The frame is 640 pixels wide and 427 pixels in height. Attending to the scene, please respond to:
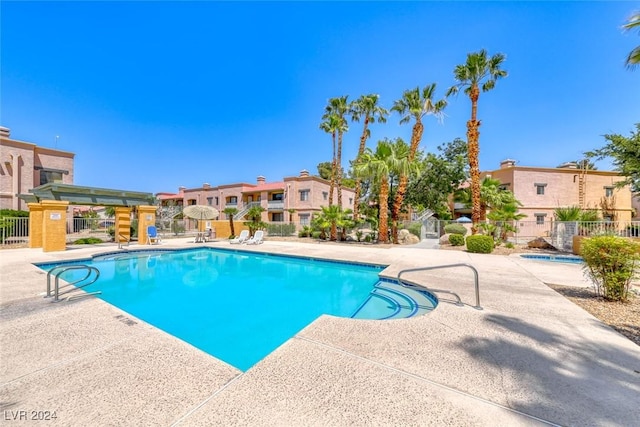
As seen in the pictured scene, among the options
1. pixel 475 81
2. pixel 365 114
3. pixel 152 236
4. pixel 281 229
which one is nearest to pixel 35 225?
pixel 152 236

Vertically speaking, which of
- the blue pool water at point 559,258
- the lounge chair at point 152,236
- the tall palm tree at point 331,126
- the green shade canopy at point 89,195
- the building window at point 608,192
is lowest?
the blue pool water at point 559,258

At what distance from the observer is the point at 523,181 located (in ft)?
79.1

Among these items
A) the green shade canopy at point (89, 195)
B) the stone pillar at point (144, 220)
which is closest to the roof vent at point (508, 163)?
the stone pillar at point (144, 220)

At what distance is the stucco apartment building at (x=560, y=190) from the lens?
24.2 meters

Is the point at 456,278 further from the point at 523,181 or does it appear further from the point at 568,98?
the point at 523,181

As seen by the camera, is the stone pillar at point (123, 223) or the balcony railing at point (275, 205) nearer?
the stone pillar at point (123, 223)

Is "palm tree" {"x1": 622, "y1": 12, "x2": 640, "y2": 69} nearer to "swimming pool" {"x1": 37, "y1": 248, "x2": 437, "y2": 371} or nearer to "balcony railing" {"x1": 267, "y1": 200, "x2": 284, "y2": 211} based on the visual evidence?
"swimming pool" {"x1": 37, "y1": 248, "x2": 437, "y2": 371}

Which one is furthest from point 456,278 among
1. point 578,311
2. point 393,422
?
point 393,422

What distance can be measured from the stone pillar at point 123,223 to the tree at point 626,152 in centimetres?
2906

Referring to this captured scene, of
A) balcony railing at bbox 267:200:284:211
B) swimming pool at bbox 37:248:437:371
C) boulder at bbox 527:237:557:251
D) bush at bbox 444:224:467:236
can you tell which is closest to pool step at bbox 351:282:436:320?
swimming pool at bbox 37:248:437:371

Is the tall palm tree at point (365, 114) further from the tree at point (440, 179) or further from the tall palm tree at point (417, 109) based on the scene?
the tree at point (440, 179)

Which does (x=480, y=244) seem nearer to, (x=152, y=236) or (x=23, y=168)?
(x=152, y=236)

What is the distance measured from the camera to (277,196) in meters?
32.7

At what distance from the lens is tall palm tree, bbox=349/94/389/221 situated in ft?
67.2
